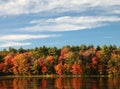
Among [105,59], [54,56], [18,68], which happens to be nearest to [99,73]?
[105,59]

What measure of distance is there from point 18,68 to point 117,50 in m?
43.5

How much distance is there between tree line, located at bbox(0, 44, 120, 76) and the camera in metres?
147

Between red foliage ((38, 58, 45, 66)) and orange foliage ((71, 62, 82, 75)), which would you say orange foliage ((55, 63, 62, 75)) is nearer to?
orange foliage ((71, 62, 82, 75))

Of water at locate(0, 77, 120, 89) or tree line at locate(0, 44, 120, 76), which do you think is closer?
water at locate(0, 77, 120, 89)

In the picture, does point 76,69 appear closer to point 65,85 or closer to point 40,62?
point 40,62

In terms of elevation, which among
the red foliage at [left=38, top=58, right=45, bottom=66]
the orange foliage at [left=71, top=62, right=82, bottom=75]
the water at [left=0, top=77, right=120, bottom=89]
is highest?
the red foliage at [left=38, top=58, right=45, bottom=66]

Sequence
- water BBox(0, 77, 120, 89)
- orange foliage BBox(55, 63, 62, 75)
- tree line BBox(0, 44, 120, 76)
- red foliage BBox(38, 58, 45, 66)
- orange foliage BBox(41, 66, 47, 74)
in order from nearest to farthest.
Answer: water BBox(0, 77, 120, 89) → tree line BBox(0, 44, 120, 76) → orange foliage BBox(55, 63, 62, 75) → orange foliage BBox(41, 66, 47, 74) → red foliage BBox(38, 58, 45, 66)

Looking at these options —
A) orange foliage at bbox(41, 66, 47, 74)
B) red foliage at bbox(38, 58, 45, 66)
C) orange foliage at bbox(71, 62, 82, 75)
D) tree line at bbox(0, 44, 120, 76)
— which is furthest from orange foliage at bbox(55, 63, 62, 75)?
red foliage at bbox(38, 58, 45, 66)

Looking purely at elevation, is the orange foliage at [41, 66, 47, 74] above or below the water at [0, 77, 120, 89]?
above

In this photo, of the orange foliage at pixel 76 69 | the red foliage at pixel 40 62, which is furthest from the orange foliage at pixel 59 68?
the red foliage at pixel 40 62

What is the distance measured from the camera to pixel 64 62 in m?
157

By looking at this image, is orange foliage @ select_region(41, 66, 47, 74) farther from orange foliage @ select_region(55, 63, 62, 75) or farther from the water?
the water

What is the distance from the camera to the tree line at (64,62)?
14700 centimetres

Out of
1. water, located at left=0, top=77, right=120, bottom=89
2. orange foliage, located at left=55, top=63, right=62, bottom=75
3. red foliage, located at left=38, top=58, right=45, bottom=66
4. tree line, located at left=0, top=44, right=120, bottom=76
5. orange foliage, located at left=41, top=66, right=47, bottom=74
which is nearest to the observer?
water, located at left=0, top=77, right=120, bottom=89
